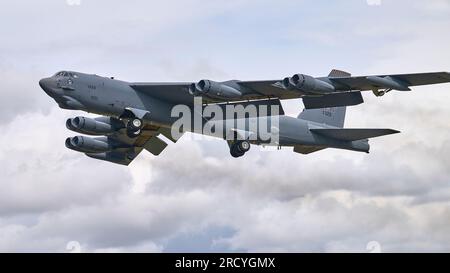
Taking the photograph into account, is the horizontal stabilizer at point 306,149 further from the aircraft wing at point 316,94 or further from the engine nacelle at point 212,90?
the engine nacelle at point 212,90

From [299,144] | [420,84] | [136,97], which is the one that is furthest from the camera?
[299,144]

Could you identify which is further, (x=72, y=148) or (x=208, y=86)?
(x=72, y=148)

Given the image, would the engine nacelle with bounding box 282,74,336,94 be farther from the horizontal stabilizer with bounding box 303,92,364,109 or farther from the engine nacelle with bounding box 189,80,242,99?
the horizontal stabilizer with bounding box 303,92,364,109

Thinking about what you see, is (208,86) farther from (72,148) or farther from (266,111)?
(72,148)

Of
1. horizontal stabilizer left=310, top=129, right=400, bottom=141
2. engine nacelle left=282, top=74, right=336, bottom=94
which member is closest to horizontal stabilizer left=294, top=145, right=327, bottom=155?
horizontal stabilizer left=310, top=129, right=400, bottom=141

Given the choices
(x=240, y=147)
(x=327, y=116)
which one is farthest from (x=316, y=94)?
(x=327, y=116)

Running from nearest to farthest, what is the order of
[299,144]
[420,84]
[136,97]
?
[420,84] → [136,97] → [299,144]

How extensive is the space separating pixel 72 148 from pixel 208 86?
9898 mm

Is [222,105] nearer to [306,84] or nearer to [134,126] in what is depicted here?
[134,126]

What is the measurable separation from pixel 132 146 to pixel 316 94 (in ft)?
43.5

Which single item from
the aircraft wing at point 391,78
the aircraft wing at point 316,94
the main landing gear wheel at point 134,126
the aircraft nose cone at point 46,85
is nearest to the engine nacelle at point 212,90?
the aircraft wing at point 316,94

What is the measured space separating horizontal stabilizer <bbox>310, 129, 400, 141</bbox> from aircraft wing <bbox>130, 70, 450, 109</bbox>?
2.73m

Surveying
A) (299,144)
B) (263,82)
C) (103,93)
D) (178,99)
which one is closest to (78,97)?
(103,93)

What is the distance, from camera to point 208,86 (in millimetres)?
43781
